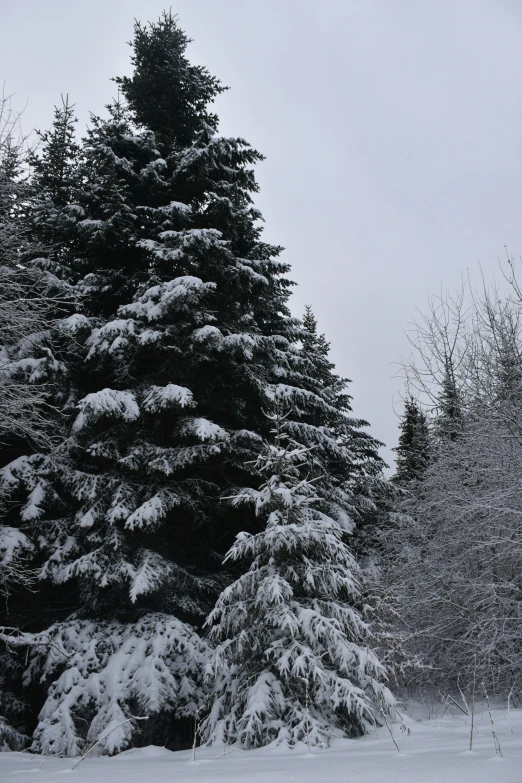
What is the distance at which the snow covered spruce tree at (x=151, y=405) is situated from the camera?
9.33 meters

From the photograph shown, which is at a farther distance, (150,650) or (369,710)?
(150,650)

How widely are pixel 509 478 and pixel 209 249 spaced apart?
8.22m

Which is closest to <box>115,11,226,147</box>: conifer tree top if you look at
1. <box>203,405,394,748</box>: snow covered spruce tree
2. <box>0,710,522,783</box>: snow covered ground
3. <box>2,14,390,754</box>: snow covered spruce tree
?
<box>2,14,390,754</box>: snow covered spruce tree

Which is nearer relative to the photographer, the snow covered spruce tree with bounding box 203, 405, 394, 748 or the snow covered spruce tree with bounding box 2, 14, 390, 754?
the snow covered spruce tree with bounding box 203, 405, 394, 748

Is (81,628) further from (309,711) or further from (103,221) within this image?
(103,221)

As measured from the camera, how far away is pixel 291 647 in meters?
6.82

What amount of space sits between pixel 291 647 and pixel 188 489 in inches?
186

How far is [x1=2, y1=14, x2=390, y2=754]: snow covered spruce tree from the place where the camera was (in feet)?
30.6

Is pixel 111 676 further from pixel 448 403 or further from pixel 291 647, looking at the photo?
pixel 448 403

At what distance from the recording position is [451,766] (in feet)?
12.9

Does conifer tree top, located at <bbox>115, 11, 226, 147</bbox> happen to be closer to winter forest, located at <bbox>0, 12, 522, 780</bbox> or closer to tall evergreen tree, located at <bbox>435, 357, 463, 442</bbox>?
winter forest, located at <bbox>0, 12, 522, 780</bbox>

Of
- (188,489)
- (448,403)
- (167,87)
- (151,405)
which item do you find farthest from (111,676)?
(167,87)

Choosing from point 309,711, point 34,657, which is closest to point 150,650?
point 34,657

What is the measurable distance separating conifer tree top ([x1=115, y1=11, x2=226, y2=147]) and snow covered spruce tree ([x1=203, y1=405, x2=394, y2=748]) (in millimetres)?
11387
